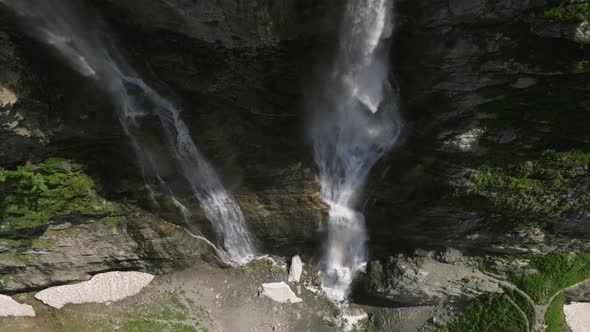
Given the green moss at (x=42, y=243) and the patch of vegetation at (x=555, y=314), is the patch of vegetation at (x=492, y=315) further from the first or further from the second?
the green moss at (x=42, y=243)

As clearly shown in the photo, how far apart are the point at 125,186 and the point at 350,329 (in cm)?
1076

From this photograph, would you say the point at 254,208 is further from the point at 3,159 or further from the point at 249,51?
the point at 3,159

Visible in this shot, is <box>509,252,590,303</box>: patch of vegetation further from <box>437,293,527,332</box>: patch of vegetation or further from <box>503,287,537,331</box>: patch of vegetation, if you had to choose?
<box>437,293,527,332</box>: patch of vegetation

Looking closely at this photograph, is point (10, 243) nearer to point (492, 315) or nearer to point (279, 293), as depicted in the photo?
point (279, 293)

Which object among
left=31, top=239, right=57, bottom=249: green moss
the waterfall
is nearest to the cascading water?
the waterfall

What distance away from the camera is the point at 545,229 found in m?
12.3

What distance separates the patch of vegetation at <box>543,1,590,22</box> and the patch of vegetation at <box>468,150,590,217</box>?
411 centimetres

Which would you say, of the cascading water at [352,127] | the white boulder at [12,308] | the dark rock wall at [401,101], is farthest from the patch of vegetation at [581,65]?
the white boulder at [12,308]

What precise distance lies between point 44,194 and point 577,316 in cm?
2055

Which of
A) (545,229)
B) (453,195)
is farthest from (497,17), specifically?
(545,229)

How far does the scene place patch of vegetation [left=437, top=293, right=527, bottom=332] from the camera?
44.7ft

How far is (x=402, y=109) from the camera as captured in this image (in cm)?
1131

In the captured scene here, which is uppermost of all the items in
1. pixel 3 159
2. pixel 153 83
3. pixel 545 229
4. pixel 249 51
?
pixel 545 229

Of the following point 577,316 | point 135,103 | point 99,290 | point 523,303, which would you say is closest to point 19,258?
point 99,290
